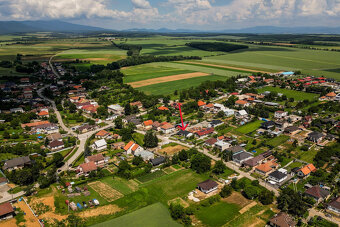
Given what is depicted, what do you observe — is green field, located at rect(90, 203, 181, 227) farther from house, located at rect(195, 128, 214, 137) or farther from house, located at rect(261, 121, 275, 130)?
house, located at rect(261, 121, 275, 130)

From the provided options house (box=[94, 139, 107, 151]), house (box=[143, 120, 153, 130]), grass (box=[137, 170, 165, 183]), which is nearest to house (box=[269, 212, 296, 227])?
grass (box=[137, 170, 165, 183])

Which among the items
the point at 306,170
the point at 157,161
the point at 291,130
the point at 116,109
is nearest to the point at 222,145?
the point at 157,161

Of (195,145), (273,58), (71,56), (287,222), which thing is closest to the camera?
(287,222)

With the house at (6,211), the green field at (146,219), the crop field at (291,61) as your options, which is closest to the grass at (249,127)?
the green field at (146,219)

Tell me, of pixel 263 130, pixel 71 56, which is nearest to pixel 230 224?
pixel 263 130

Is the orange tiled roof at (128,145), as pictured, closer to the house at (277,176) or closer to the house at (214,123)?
the house at (214,123)

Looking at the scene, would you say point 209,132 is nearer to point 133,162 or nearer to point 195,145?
point 195,145
